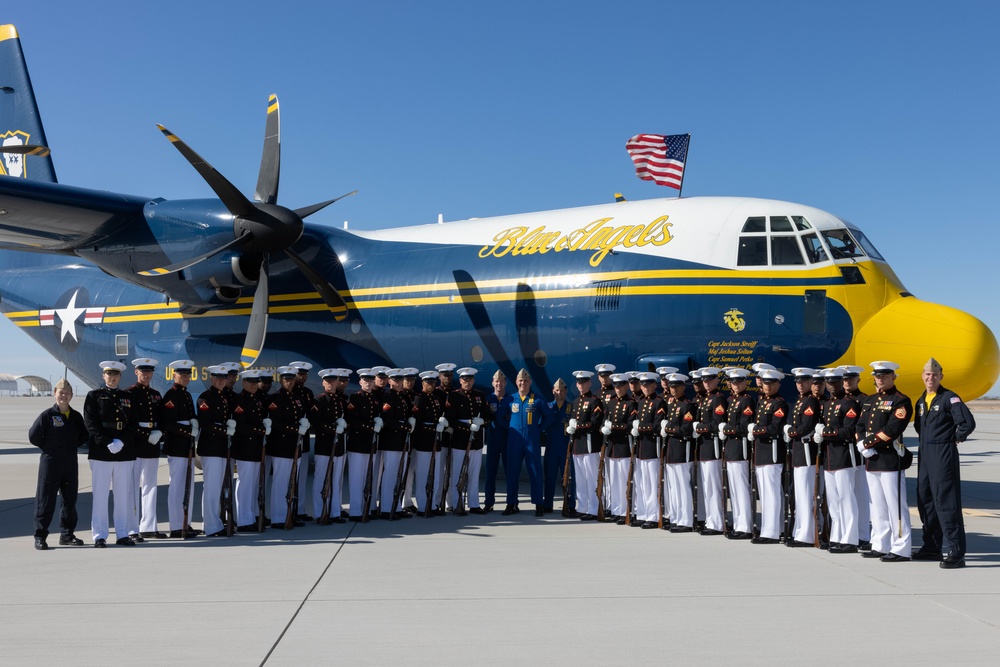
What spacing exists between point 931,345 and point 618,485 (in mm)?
4111

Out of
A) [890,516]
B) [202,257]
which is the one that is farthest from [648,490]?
[202,257]

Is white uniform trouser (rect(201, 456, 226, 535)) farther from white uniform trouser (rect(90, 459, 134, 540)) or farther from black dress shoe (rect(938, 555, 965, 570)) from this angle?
black dress shoe (rect(938, 555, 965, 570))

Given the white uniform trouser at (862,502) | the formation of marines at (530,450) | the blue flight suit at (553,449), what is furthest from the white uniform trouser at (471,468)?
the white uniform trouser at (862,502)

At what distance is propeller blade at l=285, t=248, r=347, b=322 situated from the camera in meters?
13.6

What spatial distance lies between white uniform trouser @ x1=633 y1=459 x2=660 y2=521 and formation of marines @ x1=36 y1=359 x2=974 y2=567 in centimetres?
2

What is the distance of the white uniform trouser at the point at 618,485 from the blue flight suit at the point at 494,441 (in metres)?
1.46

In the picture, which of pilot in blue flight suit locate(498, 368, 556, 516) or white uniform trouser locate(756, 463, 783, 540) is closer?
white uniform trouser locate(756, 463, 783, 540)

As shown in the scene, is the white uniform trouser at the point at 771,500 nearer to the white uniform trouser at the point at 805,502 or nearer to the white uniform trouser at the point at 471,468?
the white uniform trouser at the point at 805,502

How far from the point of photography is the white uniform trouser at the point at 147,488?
29.5ft

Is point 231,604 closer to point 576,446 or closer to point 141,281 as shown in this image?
point 576,446

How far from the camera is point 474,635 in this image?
529 centimetres

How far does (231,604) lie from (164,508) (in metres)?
5.93

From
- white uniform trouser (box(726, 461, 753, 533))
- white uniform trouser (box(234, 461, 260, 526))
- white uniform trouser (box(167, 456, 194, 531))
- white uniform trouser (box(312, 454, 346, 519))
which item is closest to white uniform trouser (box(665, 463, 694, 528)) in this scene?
white uniform trouser (box(726, 461, 753, 533))

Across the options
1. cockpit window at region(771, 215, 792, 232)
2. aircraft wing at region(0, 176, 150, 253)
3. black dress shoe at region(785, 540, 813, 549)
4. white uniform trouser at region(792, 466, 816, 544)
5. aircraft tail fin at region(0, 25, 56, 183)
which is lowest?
black dress shoe at region(785, 540, 813, 549)
